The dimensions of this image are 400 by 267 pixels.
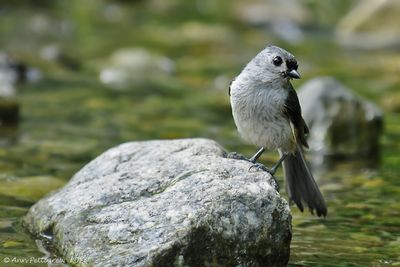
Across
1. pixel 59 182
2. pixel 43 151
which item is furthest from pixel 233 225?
Result: pixel 43 151

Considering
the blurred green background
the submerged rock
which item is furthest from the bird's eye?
the submerged rock

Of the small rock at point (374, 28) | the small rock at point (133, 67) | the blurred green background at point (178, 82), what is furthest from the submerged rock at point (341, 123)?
the small rock at point (374, 28)

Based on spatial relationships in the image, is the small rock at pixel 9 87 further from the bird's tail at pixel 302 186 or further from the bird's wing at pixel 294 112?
the bird's wing at pixel 294 112

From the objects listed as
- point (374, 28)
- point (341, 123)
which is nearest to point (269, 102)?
point (341, 123)

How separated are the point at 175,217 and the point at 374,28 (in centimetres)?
1370

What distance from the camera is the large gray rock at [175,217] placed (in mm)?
5340

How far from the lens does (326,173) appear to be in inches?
370

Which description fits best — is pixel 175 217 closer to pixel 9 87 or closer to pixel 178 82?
pixel 9 87

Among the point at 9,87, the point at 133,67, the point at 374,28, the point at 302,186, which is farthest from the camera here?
the point at 374,28

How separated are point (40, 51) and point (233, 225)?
457 inches

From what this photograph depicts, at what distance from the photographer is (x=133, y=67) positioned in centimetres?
1524

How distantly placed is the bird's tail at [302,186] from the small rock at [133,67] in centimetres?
728

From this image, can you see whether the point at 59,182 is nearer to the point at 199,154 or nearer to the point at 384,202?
the point at 199,154

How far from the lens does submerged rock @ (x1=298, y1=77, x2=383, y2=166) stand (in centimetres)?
1045
